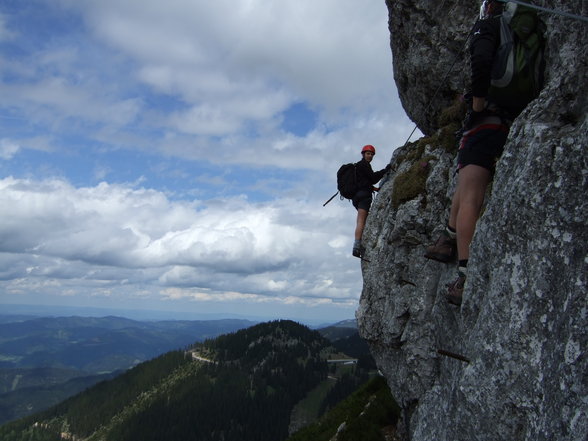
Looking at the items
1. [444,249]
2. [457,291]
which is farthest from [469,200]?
[444,249]

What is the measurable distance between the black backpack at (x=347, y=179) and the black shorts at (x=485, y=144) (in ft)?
29.3

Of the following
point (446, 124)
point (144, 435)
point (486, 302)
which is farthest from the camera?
point (144, 435)

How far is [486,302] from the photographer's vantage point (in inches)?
312

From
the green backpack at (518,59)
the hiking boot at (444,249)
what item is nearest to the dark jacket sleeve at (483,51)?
the green backpack at (518,59)

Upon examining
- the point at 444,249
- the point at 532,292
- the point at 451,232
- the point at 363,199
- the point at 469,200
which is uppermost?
the point at 363,199

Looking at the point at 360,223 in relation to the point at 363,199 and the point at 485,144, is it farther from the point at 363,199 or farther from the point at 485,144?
the point at 485,144

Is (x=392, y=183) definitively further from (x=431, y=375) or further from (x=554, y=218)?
(x=554, y=218)

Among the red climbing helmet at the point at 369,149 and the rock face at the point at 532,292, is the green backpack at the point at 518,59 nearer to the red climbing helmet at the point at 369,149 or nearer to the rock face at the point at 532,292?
the rock face at the point at 532,292

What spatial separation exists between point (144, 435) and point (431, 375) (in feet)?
705

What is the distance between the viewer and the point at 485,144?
904 cm

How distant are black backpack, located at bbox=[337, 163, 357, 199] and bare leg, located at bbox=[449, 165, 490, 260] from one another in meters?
8.81

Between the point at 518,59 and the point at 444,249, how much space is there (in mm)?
4780

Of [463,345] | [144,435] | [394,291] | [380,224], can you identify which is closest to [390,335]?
[394,291]

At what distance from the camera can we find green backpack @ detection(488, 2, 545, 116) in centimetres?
822
